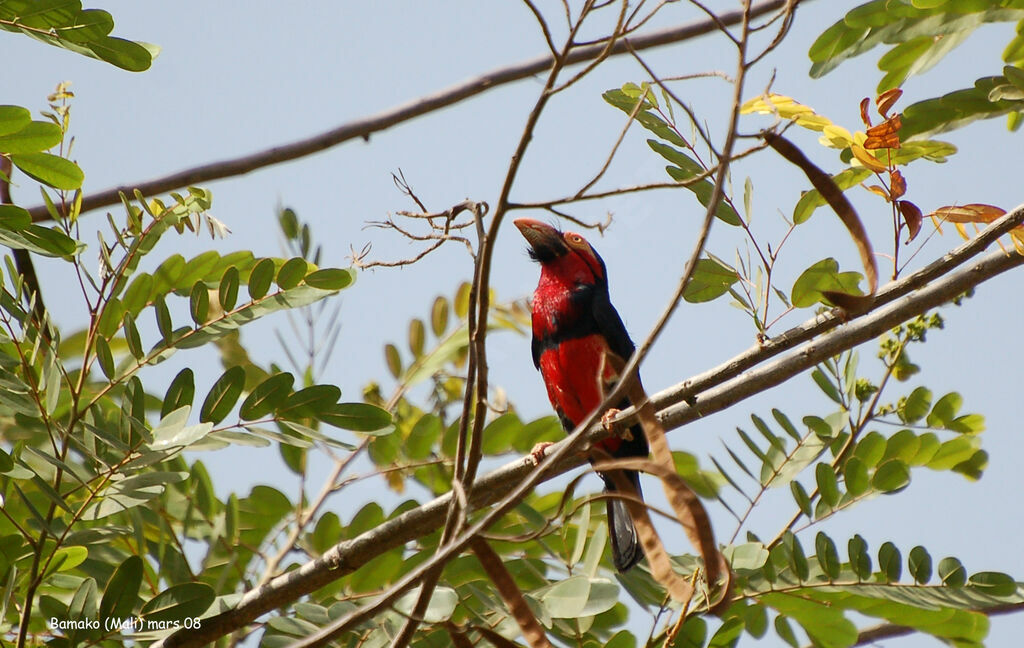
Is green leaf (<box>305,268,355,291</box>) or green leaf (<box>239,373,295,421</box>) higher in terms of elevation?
green leaf (<box>305,268,355,291</box>)

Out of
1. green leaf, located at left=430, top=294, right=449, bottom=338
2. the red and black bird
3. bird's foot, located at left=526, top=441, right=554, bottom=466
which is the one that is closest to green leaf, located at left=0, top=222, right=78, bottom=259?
bird's foot, located at left=526, top=441, right=554, bottom=466

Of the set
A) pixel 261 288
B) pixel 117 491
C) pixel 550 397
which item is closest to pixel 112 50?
pixel 261 288

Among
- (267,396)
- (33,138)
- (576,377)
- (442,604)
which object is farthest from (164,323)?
(576,377)

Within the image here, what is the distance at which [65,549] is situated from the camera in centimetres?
246

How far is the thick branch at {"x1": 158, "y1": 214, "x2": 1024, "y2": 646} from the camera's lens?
2.56 meters

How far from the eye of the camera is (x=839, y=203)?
2.28 m

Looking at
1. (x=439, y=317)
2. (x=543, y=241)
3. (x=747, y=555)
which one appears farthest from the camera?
(x=543, y=241)

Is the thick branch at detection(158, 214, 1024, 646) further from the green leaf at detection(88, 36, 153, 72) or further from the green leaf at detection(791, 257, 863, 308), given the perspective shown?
the green leaf at detection(88, 36, 153, 72)

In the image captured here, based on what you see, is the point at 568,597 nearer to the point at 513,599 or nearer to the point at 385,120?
the point at 513,599

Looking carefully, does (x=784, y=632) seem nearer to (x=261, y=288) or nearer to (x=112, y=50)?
(x=261, y=288)

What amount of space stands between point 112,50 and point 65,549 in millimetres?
1256

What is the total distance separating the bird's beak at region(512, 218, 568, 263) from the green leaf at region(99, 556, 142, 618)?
11.0 ft

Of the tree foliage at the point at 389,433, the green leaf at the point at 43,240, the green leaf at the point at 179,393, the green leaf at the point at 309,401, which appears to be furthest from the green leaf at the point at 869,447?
the green leaf at the point at 43,240

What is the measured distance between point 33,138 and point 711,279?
6.05ft
